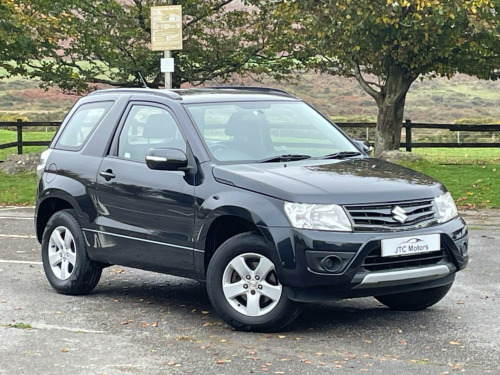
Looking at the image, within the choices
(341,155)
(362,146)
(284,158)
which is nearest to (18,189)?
(362,146)

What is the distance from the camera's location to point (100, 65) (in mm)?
34594

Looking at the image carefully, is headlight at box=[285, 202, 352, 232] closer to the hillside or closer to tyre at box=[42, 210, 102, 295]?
tyre at box=[42, 210, 102, 295]

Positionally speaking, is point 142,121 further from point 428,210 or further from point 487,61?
point 487,61

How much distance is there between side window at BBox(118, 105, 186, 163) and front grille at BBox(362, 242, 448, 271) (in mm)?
1873

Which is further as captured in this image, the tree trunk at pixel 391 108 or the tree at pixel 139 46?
the tree at pixel 139 46

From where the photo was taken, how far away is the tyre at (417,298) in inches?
330

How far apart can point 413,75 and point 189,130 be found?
21.6m

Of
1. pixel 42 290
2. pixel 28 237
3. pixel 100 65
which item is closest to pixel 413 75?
pixel 100 65

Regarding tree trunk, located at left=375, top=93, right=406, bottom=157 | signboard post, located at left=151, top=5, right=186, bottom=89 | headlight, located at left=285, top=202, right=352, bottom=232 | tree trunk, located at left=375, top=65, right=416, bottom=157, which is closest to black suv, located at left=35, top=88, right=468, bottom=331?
headlight, located at left=285, top=202, right=352, bottom=232

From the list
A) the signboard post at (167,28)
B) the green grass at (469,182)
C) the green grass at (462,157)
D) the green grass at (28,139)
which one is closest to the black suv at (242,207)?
the green grass at (469,182)

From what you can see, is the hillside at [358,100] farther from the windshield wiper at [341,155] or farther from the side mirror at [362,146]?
the windshield wiper at [341,155]

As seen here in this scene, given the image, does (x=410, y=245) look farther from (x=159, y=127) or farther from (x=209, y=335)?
(x=159, y=127)

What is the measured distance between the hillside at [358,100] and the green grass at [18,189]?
2103 inches

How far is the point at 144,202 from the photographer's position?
8.41 m
